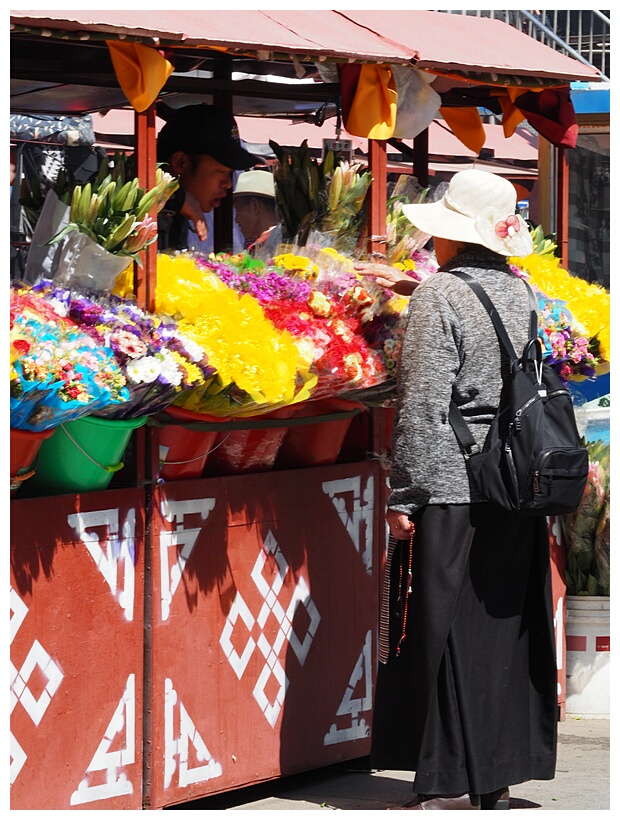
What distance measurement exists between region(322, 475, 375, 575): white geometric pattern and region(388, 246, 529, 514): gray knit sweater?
0.71 meters

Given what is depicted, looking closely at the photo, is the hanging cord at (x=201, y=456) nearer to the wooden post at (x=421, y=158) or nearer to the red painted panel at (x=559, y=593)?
the red painted panel at (x=559, y=593)

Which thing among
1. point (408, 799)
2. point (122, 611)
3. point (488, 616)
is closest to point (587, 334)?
point (488, 616)

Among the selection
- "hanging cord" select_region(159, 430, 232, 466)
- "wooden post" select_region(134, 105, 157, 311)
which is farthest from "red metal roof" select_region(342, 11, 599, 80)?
"hanging cord" select_region(159, 430, 232, 466)

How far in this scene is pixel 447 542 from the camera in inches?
155

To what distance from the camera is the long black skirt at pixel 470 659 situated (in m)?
3.94

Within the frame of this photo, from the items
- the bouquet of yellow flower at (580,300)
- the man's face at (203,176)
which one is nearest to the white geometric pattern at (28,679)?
the man's face at (203,176)

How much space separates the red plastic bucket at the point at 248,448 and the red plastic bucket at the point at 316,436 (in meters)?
0.13

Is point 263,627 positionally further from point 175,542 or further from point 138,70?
point 138,70

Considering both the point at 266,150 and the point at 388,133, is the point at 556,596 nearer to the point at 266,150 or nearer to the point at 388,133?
the point at 388,133

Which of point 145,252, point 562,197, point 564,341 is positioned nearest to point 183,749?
point 145,252

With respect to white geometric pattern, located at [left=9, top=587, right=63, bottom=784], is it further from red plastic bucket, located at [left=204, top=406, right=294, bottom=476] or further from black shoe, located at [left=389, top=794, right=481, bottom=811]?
black shoe, located at [left=389, top=794, right=481, bottom=811]

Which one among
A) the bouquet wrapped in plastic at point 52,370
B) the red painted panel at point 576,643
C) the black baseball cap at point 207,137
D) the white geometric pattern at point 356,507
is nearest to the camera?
the bouquet wrapped in plastic at point 52,370

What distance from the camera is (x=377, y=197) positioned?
4.79m

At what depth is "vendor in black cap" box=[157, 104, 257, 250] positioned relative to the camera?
16.6 ft
